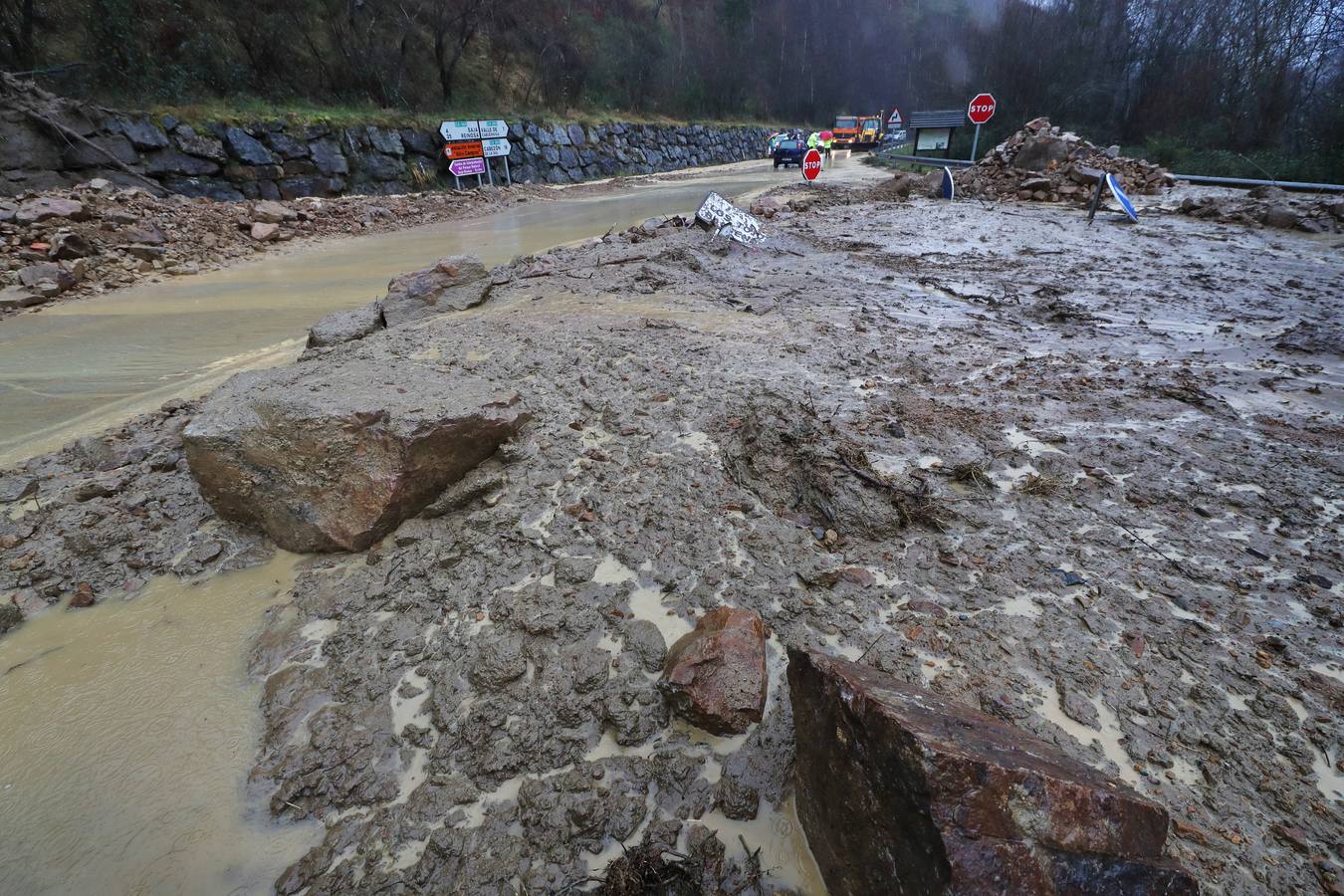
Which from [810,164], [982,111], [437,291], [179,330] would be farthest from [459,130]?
[982,111]

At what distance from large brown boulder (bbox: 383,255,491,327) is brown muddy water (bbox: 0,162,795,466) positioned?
3.10 feet

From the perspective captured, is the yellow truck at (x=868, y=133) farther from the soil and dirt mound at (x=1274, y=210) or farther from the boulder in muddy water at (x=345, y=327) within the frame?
the boulder in muddy water at (x=345, y=327)

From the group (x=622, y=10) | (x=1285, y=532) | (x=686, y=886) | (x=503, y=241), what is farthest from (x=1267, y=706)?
(x=622, y=10)

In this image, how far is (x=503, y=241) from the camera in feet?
34.7

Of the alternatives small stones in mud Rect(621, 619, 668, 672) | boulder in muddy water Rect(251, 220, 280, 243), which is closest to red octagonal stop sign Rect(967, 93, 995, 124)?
boulder in muddy water Rect(251, 220, 280, 243)

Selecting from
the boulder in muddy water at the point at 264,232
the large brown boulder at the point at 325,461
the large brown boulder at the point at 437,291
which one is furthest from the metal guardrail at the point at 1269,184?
the boulder in muddy water at the point at 264,232

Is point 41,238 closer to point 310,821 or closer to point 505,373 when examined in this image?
point 505,373

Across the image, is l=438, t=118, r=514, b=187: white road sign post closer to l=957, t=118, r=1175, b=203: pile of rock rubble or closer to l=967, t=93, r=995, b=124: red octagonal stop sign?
l=957, t=118, r=1175, b=203: pile of rock rubble

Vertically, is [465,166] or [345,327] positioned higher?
[465,166]

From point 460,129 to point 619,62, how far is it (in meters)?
18.4

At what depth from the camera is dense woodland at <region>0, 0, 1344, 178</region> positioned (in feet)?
44.1

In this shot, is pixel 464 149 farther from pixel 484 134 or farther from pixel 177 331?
pixel 177 331

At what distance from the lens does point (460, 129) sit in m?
16.8

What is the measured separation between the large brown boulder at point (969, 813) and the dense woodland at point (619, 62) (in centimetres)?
1796
